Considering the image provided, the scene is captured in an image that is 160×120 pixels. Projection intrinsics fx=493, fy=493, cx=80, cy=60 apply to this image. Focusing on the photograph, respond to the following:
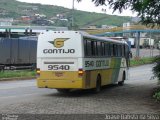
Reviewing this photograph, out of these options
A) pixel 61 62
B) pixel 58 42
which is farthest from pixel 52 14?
pixel 61 62

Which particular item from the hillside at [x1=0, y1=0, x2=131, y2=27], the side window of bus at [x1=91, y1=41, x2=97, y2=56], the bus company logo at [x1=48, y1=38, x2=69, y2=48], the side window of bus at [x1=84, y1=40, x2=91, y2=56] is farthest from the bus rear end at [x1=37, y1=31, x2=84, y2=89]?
the hillside at [x1=0, y1=0, x2=131, y2=27]

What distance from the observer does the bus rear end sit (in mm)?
20672

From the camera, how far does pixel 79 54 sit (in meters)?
20.7

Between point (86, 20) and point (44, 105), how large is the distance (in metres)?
127

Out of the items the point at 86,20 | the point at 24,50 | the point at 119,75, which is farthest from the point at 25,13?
the point at 119,75

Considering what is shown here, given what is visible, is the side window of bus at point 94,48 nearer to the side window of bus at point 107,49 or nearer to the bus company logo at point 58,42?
the bus company logo at point 58,42

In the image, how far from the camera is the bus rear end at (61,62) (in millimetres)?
20672

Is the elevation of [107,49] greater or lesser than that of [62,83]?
greater

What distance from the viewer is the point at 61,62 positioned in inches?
821

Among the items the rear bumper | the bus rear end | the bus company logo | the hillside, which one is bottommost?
the rear bumper

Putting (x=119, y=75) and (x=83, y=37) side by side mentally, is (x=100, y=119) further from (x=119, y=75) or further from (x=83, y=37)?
(x=119, y=75)

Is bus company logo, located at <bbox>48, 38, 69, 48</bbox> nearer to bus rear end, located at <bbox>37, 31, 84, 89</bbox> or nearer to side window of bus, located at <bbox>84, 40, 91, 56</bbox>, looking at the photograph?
bus rear end, located at <bbox>37, 31, 84, 89</bbox>

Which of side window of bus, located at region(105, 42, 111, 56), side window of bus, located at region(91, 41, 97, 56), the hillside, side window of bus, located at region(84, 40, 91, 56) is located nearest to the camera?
side window of bus, located at region(84, 40, 91, 56)

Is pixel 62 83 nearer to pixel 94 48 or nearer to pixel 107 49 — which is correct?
pixel 94 48
